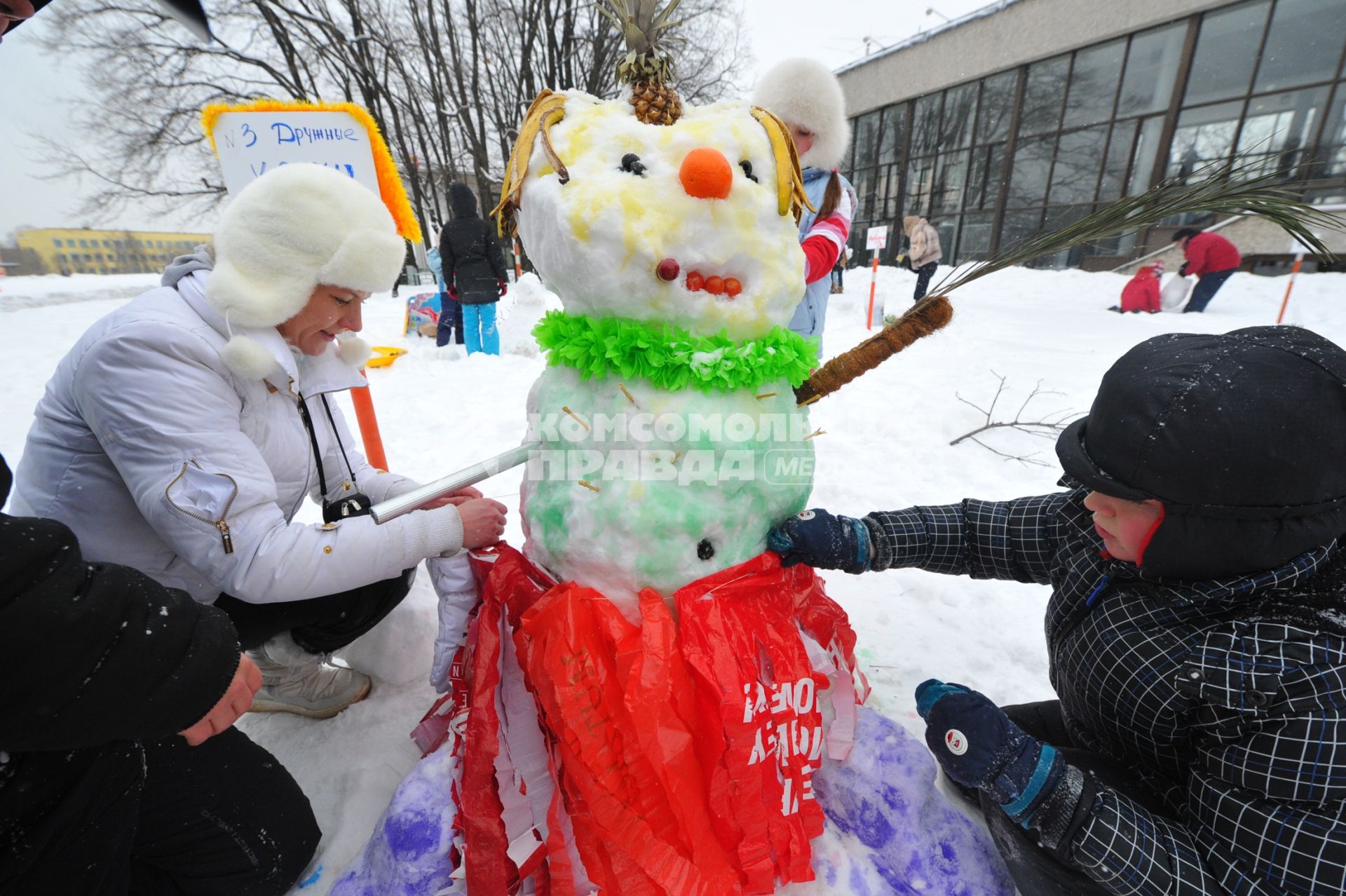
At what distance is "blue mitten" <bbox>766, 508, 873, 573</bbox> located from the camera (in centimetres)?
132

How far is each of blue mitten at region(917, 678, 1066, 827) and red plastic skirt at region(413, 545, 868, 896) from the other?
0.26 metres

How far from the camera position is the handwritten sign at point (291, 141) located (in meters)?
2.03

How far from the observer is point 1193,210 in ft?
3.69

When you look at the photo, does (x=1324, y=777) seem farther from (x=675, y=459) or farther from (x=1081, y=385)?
(x=1081, y=385)

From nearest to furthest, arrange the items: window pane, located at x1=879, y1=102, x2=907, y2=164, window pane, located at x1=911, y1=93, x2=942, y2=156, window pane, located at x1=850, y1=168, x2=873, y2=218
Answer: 1. window pane, located at x1=911, y1=93, x2=942, y2=156
2. window pane, located at x1=879, y1=102, x2=907, y2=164
3. window pane, located at x1=850, y1=168, x2=873, y2=218

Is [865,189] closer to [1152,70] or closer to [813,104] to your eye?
[1152,70]

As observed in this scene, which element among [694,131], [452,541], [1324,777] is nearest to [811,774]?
[1324,777]

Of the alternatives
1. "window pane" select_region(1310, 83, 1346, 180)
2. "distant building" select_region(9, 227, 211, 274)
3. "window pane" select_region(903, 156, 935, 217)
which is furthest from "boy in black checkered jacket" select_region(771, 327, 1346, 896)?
"window pane" select_region(903, 156, 935, 217)

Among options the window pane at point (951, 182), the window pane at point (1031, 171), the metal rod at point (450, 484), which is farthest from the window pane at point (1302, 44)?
the metal rod at point (450, 484)

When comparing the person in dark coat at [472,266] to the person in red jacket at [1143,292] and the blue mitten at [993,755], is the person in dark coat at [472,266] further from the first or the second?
the person in red jacket at [1143,292]

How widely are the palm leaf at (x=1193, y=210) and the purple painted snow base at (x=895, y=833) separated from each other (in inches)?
→ 40.1

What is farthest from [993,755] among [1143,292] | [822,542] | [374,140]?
[1143,292]

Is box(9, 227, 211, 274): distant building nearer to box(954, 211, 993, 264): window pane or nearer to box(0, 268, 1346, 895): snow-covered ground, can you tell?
box(0, 268, 1346, 895): snow-covered ground

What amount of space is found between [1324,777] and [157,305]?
2.14 metres
